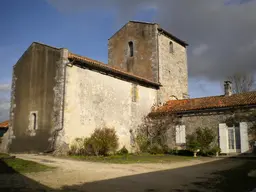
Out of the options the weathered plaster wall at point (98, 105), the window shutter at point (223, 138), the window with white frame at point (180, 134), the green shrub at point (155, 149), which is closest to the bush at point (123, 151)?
the weathered plaster wall at point (98, 105)

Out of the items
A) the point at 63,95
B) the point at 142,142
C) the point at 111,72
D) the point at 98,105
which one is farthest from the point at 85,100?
the point at 142,142

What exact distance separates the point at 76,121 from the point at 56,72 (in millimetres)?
2916

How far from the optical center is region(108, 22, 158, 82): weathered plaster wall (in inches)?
863

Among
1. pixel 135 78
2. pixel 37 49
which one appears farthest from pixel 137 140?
pixel 37 49

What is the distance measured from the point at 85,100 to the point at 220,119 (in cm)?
869

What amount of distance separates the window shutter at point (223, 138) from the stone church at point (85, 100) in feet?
0.20

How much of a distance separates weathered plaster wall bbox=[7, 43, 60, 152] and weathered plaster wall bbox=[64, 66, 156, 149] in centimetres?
91

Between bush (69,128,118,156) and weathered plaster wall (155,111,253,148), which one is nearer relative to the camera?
bush (69,128,118,156)

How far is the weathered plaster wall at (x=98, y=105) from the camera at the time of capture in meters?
14.4

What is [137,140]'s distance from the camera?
1872 centimetres

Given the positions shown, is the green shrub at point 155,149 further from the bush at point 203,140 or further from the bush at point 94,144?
the bush at point 94,144

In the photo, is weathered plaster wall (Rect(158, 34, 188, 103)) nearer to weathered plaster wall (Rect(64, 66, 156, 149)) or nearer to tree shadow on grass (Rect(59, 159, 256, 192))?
weathered plaster wall (Rect(64, 66, 156, 149))

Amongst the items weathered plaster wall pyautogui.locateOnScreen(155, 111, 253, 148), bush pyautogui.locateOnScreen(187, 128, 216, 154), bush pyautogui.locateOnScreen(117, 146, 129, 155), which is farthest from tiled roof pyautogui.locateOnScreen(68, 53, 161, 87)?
bush pyautogui.locateOnScreen(187, 128, 216, 154)

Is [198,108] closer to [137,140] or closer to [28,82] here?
[137,140]
